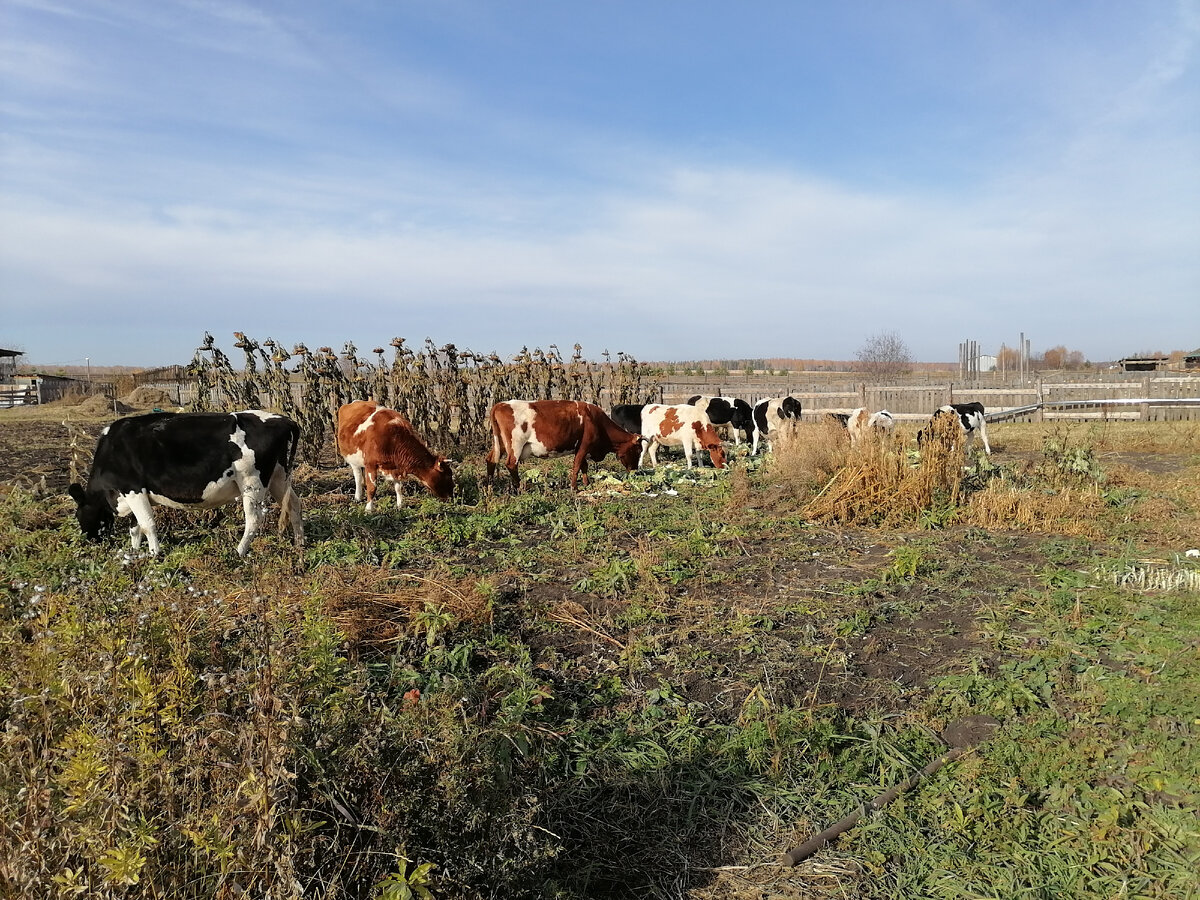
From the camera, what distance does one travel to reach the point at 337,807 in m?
2.50

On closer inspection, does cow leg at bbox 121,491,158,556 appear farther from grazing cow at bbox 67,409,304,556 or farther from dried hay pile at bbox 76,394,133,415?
dried hay pile at bbox 76,394,133,415

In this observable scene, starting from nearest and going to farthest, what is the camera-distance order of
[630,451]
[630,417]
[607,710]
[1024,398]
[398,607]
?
1. [607,710]
2. [398,607]
3. [630,451]
4. [630,417]
5. [1024,398]

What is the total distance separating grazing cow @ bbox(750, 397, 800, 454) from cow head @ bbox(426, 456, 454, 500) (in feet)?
28.1

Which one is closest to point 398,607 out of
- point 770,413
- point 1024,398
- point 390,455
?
point 390,455

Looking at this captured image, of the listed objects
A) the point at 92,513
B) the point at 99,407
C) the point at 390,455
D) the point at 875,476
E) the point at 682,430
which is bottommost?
the point at 92,513

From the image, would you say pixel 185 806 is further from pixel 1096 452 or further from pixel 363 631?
pixel 1096 452

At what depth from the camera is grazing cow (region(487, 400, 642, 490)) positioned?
1188 centimetres

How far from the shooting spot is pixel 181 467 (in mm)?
7672

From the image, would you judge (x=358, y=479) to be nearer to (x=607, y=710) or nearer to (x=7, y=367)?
(x=607, y=710)

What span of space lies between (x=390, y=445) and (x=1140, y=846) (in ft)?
29.4

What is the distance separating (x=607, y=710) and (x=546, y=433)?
7779mm

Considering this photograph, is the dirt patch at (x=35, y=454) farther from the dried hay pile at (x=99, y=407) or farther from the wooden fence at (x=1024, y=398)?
the wooden fence at (x=1024, y=398)

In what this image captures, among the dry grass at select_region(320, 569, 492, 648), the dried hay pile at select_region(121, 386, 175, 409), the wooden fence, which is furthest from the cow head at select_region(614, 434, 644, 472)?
Answer: the dried hay pile at select_region(121, 386, 175, 409)

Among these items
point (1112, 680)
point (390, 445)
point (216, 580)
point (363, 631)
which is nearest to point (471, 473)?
point (390, 445)
